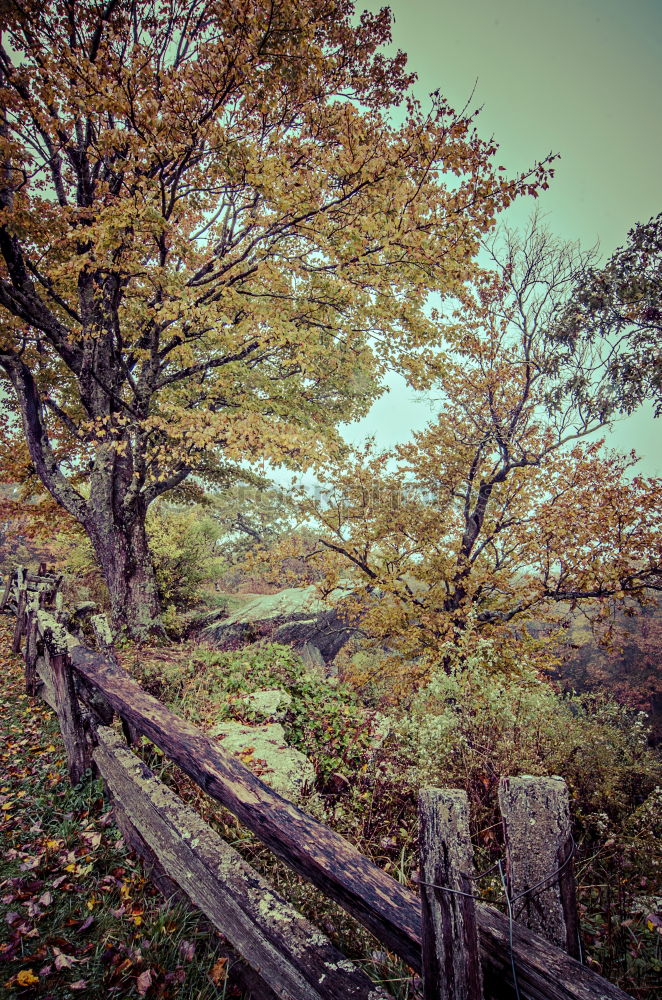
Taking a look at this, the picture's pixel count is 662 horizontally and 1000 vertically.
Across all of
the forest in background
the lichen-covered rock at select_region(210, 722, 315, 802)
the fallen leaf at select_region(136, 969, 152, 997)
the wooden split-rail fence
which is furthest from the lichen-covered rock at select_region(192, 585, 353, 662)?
the fallen leaf at select_region(136, 969, 152, 997)

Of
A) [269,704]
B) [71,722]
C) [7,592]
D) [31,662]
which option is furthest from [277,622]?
[71,722]

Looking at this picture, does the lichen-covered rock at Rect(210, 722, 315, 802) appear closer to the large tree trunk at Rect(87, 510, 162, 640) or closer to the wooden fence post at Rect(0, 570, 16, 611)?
the large tree trunk at Rect(87, 510, 162, 640)

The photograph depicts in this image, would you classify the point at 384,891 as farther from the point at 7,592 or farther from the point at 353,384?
the point at 7,592

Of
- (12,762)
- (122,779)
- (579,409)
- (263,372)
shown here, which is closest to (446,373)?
(579,409)

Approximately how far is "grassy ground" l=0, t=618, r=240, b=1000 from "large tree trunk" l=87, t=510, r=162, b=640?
5164mm

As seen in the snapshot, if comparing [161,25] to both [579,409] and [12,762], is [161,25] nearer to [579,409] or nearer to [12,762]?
[579,409]

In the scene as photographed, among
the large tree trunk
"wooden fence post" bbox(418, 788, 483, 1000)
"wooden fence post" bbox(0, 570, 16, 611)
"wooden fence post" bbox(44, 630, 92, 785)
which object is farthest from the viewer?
"wooden fence post" bbox(0, 570, 16, 611)

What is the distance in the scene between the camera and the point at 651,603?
6652mm

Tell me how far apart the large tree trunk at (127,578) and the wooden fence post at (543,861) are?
30.6 feet

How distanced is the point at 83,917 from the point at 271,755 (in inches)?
86.4

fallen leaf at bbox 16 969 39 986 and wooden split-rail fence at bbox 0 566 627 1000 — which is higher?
wooden split-rail fence at bbox 0 566 627 1000

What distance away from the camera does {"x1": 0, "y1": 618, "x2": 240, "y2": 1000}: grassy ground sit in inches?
95.5

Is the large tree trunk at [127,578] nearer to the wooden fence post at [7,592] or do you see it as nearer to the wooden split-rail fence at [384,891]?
the wooden fence post at [7,592]

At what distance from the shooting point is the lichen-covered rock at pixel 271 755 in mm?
4309
